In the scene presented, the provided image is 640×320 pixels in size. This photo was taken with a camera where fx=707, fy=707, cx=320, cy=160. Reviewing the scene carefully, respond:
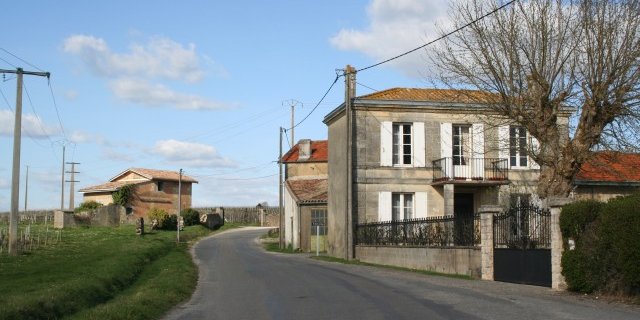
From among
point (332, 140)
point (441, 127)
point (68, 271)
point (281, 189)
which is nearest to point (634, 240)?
point (68, 271)

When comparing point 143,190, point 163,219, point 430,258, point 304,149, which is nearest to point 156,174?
point 143,190

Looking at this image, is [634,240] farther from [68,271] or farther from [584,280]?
[68,271]

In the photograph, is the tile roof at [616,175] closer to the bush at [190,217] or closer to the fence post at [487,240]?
the fence post at [487,240]

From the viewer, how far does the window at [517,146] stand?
2453 centimetres

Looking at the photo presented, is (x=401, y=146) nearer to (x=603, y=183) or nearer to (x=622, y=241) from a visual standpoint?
(x=603, y=183)

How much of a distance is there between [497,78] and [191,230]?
41898 millimetres

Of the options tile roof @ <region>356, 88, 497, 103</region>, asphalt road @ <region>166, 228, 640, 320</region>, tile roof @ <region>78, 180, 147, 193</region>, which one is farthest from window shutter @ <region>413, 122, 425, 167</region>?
tile roof @ <region>78, 180, 147, 193</region>

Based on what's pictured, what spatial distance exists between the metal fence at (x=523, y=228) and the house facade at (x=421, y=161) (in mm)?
12188

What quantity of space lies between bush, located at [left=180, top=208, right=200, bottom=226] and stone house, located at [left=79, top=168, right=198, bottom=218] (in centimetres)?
219

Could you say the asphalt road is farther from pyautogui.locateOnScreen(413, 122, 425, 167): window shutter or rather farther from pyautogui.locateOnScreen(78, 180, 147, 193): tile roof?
pyautogui.locateOnScreen(78, 180, 147, 193): tile roof

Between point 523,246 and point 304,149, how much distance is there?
105 ft

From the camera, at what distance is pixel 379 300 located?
46.3 feet

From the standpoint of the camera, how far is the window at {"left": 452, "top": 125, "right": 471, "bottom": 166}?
32969 mm

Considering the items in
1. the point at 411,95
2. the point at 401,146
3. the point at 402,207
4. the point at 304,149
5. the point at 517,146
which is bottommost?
the point at 402,207
